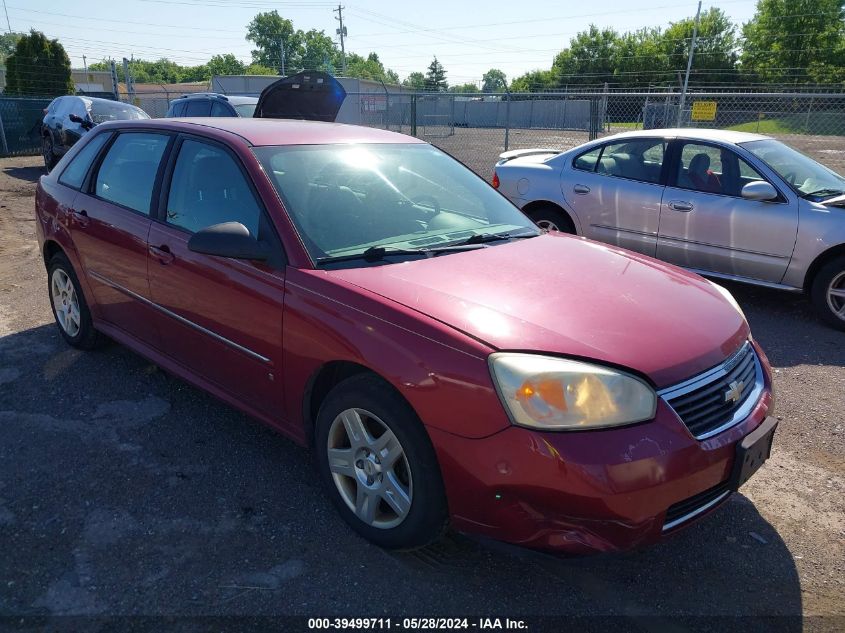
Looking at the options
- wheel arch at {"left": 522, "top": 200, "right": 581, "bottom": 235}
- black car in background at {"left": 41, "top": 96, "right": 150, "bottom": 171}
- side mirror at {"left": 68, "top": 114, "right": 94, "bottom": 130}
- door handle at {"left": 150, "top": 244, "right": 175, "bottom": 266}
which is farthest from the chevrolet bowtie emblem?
black car in background at {"left": 41, "top": 96, "right": 150, "bottom": 171}

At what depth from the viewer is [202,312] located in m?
3.26

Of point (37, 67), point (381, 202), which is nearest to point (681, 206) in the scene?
point (381, 202)

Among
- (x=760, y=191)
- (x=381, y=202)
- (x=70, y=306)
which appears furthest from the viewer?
(x=760, y=191)

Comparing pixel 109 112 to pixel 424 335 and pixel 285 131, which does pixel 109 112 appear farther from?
pixel 424 335

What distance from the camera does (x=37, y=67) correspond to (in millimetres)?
Result: 26062

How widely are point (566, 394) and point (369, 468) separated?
0.91 m

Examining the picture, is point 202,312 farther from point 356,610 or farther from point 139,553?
point 356,610

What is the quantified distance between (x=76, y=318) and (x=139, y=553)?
8.47 feet

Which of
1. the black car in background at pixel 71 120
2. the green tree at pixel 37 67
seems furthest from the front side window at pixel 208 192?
the green tree at pixel 37 67

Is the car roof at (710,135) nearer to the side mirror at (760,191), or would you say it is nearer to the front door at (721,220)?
the front door at (721,220)

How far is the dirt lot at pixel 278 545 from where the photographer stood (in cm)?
238

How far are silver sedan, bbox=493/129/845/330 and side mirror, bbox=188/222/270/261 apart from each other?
4597 millimetres

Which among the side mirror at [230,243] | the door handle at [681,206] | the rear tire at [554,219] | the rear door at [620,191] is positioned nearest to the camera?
the side mirror at [230,243]

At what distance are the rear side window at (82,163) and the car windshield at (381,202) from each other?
6.04 ft
